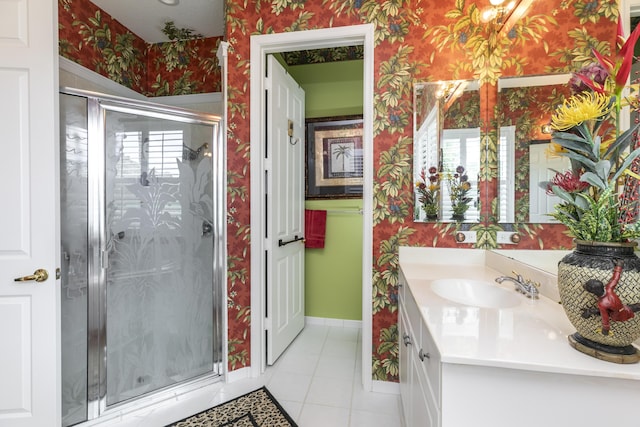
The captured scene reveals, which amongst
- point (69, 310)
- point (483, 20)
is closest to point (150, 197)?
point (69, 310)

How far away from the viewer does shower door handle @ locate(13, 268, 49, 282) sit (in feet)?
4.27

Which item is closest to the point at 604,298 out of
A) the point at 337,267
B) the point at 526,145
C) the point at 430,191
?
the point at 526,145

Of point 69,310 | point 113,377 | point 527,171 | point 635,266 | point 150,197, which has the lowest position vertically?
point 113,377

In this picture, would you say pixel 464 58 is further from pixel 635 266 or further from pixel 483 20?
pixel 635 266

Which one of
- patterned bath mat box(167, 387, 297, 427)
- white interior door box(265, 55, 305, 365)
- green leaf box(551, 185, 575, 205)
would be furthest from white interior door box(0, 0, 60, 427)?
green leaf box(551, 185, 575, 205)

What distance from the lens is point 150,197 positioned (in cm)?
177

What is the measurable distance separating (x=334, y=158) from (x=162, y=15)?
187cm

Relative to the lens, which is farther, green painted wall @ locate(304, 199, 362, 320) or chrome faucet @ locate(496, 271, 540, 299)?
green painted wall @ locate(304, 199, 362, 320)

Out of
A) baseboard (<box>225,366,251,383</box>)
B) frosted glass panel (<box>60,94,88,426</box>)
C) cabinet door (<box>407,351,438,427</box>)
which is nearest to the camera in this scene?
cabinet door (<box>407,351,438,427</box>)

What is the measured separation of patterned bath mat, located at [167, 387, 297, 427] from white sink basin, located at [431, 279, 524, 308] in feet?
3.68

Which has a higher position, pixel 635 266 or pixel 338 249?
pixel 635 266

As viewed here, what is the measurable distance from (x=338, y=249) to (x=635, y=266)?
2.27 m

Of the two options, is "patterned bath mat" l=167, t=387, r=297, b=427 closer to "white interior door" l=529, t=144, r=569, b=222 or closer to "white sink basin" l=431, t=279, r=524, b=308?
"white sink basin" l=431, t=279, r=524, b=308

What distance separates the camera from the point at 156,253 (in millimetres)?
1809
